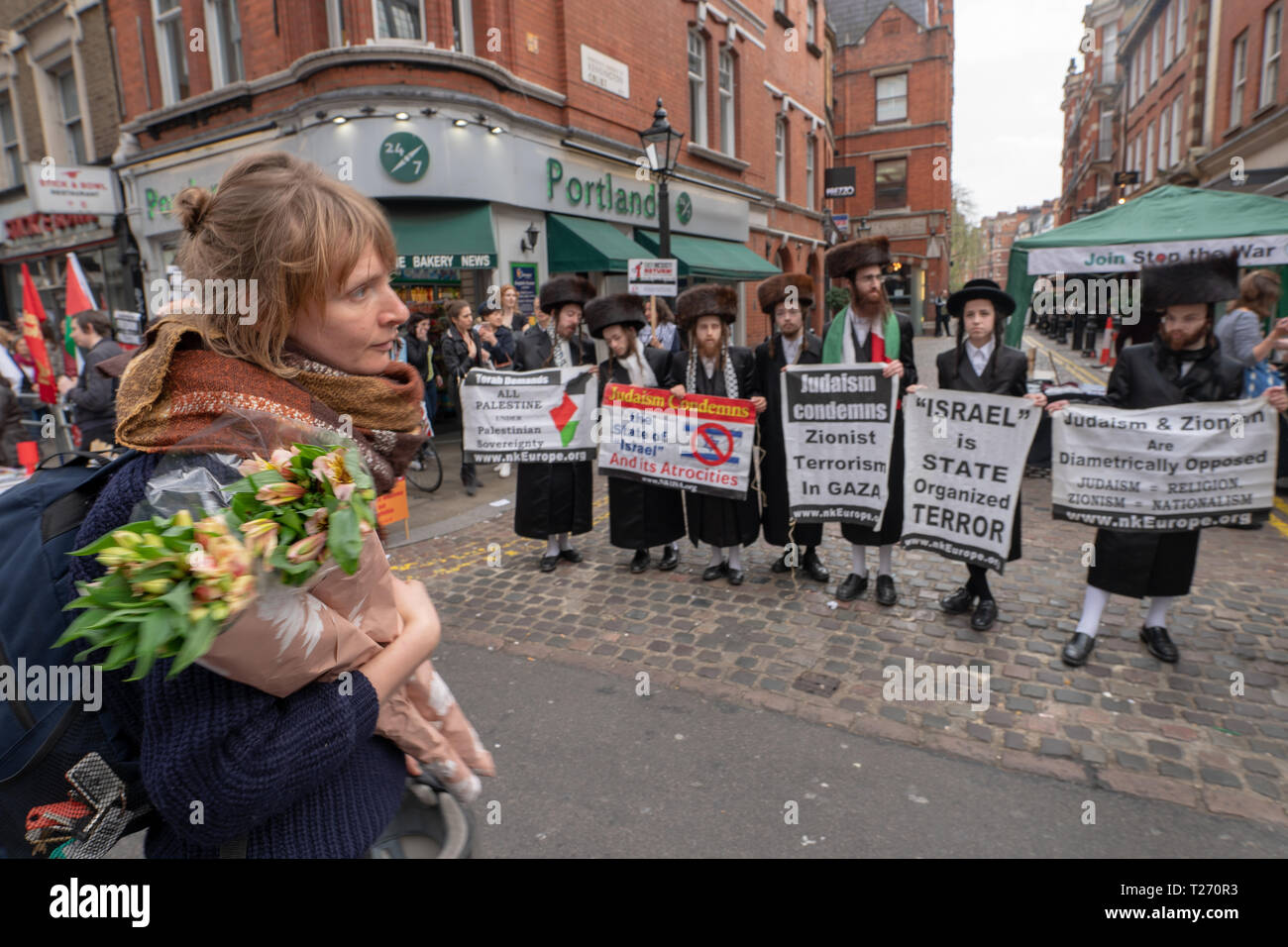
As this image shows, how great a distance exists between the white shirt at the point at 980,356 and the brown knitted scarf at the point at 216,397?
4.64m

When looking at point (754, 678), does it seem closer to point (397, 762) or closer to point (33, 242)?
point (397, 762)

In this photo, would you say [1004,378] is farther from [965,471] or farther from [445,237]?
[445,237]

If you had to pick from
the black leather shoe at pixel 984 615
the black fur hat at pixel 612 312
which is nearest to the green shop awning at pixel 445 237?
the black fur hat at pixel 612 312

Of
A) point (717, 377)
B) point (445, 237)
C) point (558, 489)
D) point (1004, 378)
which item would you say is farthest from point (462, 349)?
point (1004, 378)

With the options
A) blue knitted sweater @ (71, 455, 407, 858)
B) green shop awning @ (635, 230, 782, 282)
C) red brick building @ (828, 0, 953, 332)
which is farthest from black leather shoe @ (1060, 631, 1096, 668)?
red brick building @ (828, 0, 953, 332)

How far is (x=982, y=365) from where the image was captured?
200 inches

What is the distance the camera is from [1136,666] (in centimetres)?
440

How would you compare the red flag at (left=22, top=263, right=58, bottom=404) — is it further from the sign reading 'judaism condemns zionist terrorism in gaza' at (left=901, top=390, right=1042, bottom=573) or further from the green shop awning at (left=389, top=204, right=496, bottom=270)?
the sign reading 'judaism condemns zionist terrorism in gaza' at (left=901, top=390, right=1042, bottom=573)

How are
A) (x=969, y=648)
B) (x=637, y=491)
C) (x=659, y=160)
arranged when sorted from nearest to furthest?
(x=969, y=648) < (x=637, y=491) < (x=659, y=160)

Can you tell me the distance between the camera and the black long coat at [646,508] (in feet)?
20.7

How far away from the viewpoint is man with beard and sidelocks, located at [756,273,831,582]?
5.83 metres

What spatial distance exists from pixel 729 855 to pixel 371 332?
2.46m

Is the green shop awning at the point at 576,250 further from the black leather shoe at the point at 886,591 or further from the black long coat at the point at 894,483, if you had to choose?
the black leather shoe at the point at 886,591

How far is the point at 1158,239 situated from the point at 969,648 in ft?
26.8
